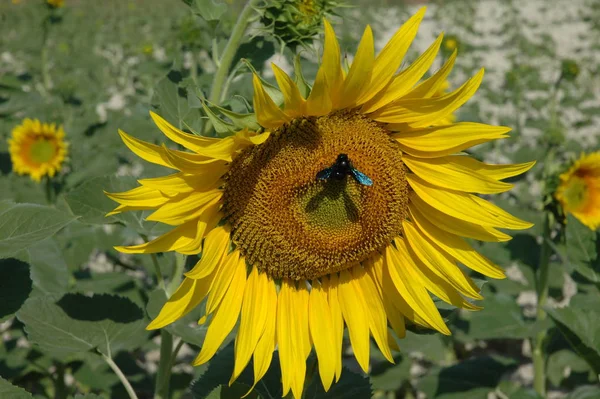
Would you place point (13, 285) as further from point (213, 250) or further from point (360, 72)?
point (360, 72)

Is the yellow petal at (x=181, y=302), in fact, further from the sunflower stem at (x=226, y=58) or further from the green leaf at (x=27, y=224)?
the sunflower stem at (x=226, y=58)

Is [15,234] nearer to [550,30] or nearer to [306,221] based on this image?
[306,221]

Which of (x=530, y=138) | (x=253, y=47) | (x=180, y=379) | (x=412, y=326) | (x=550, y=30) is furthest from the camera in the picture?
(x=550, y=30)

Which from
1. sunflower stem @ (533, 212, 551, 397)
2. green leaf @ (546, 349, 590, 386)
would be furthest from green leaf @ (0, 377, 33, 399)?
green leaf @ (546, 349, 590, 386)

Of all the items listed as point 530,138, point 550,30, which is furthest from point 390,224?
point 550,30

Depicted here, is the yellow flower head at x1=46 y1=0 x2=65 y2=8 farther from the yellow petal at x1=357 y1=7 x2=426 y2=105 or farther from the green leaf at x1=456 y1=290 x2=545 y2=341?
the yellow petal at x1=357 y1=7 x2=426 y2=105

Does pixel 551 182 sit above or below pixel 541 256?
above
